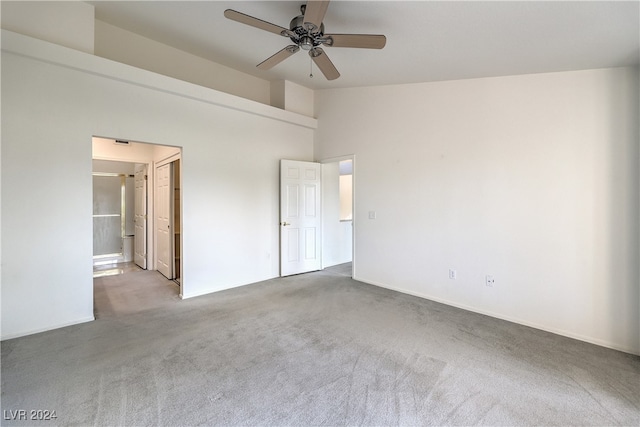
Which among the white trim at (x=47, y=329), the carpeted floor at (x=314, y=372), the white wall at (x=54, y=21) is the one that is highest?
the white wall at (x=54, y=21)

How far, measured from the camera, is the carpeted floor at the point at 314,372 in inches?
68.2

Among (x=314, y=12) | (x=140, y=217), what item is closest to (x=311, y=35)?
(x=314, y=12)

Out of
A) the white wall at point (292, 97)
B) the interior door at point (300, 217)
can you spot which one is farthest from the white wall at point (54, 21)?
the interior door at point (300, 217)

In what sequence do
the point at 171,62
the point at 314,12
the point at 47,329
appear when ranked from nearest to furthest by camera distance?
the point at 314,12
the point at 47,329
the point at 171,62

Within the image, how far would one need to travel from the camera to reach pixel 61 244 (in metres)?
2.91

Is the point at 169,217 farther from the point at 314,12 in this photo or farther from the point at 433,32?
the point at 433,32

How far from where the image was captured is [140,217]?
582 cm

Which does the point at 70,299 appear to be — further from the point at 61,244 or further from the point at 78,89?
the point at 78,89

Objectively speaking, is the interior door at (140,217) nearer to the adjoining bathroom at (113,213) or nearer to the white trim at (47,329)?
the adjoining bathroom at (113,213)

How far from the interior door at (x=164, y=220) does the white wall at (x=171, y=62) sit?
1487mm

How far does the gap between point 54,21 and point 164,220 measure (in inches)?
116

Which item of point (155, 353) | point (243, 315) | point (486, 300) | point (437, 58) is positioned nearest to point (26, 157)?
point (155, 353)

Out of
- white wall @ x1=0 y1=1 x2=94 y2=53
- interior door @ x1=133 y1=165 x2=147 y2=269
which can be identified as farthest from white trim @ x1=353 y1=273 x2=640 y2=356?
white wall @ x1=0 y1=1 x2=94 y2=53

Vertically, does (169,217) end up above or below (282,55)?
below
